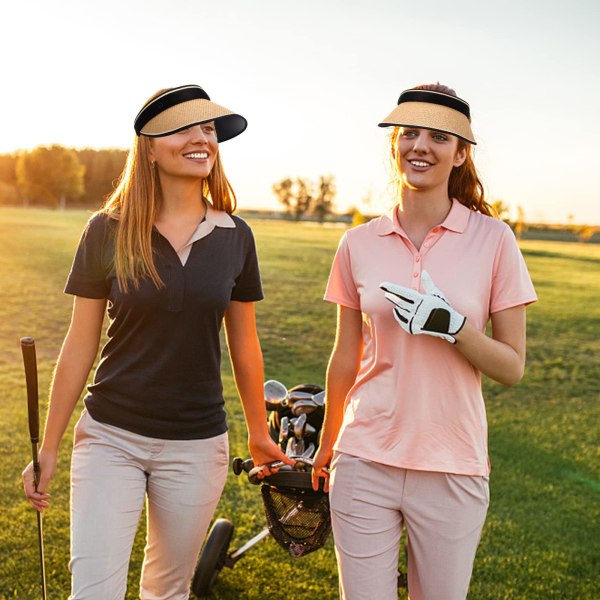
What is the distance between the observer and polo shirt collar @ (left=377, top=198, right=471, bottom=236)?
2826mm

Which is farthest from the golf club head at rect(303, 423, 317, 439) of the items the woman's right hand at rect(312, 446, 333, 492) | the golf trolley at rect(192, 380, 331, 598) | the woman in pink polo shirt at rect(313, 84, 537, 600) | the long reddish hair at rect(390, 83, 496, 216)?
the long reddish hair at rect(390, 83, 496, 216)

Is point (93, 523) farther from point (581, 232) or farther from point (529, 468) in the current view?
point (581, 232)

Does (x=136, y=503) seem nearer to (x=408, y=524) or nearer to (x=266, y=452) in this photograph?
(x=266, y=452)

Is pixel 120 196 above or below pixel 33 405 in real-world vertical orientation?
above

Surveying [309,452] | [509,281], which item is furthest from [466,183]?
[309,452]

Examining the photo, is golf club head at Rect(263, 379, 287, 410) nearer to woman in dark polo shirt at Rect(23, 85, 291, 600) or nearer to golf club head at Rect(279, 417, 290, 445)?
golf club head at Rect(279, 417, 290, 445)

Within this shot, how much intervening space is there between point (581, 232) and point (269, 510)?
72132mm

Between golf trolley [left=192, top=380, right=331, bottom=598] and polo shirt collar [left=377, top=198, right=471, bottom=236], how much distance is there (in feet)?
3.57

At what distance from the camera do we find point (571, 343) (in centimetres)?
1509

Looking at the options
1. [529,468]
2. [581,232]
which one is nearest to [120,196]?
[529,468]

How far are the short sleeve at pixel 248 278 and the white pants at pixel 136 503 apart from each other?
54cm

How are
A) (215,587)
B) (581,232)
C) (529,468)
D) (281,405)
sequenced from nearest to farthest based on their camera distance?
(281,405), (215,587), (529,468), (581,232)

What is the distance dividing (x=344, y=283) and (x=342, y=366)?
30 centimetres

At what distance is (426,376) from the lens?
2.74 metres
